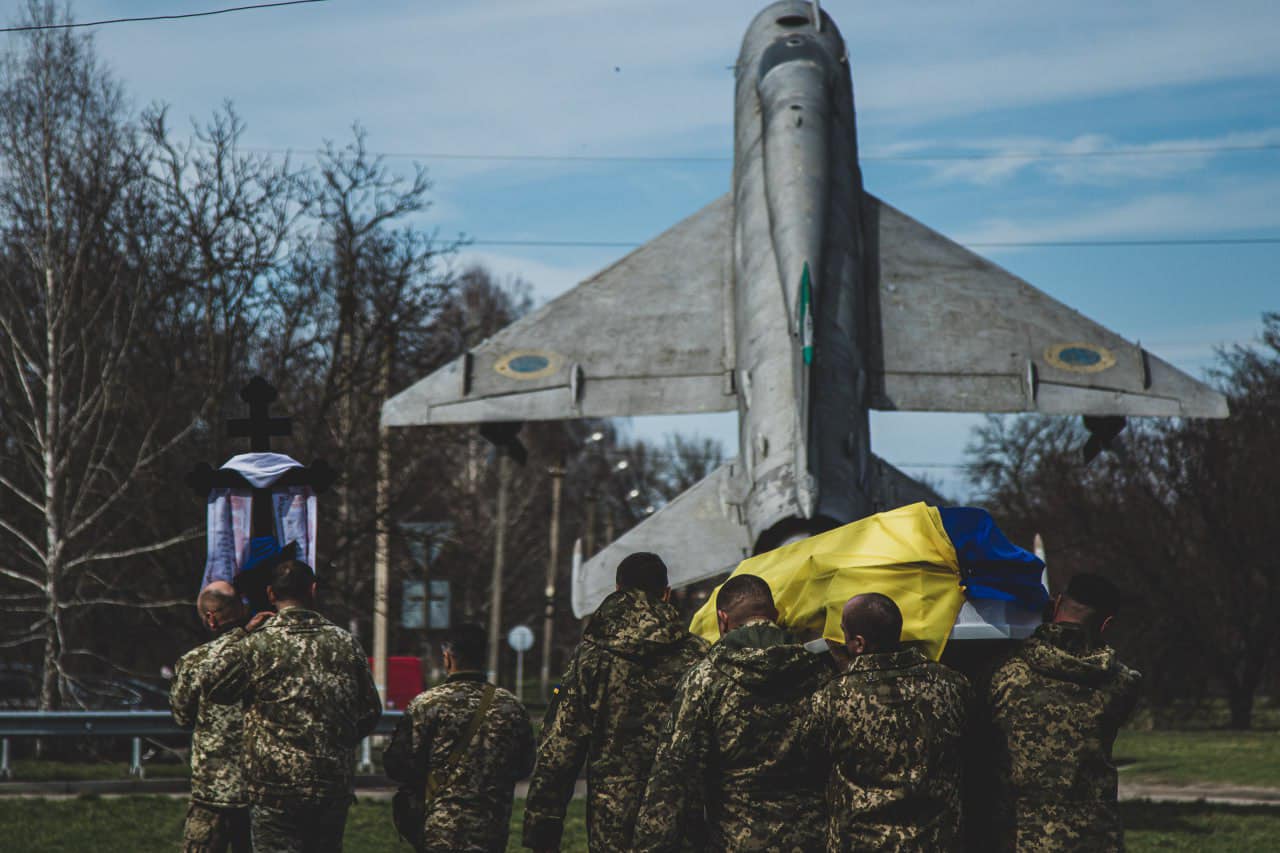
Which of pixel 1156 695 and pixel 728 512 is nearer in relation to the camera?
pixel 728 512

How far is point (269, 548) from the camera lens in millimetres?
8727

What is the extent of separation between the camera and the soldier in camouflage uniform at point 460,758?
672 cm

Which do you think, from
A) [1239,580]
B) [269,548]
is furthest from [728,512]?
[1239,580]

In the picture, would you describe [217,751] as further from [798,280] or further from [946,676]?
[798,280]

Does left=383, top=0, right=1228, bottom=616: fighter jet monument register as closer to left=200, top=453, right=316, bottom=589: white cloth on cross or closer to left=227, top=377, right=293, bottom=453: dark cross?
left=227, top=377, right=293, bottom=453: dark cross

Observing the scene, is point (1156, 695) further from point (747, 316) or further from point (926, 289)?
point (747, 316)

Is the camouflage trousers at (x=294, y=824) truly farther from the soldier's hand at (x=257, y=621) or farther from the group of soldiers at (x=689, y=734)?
the soldier's hand at (x=257, y=621)

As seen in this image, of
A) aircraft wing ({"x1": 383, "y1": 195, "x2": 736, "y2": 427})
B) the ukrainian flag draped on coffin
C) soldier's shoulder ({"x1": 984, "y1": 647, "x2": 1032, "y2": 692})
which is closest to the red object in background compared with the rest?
aircraft wing ({"x1": 383, "y1": 195, "x2": 736, "y2": 427})

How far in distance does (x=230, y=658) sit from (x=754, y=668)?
271cm

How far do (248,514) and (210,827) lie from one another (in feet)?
7.44

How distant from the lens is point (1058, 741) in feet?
19.1

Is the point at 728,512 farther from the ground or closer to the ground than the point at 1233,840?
farther from the ground

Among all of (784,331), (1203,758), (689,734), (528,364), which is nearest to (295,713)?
(689,734)

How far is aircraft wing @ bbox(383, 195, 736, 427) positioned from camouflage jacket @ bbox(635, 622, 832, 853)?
37.5 feet
